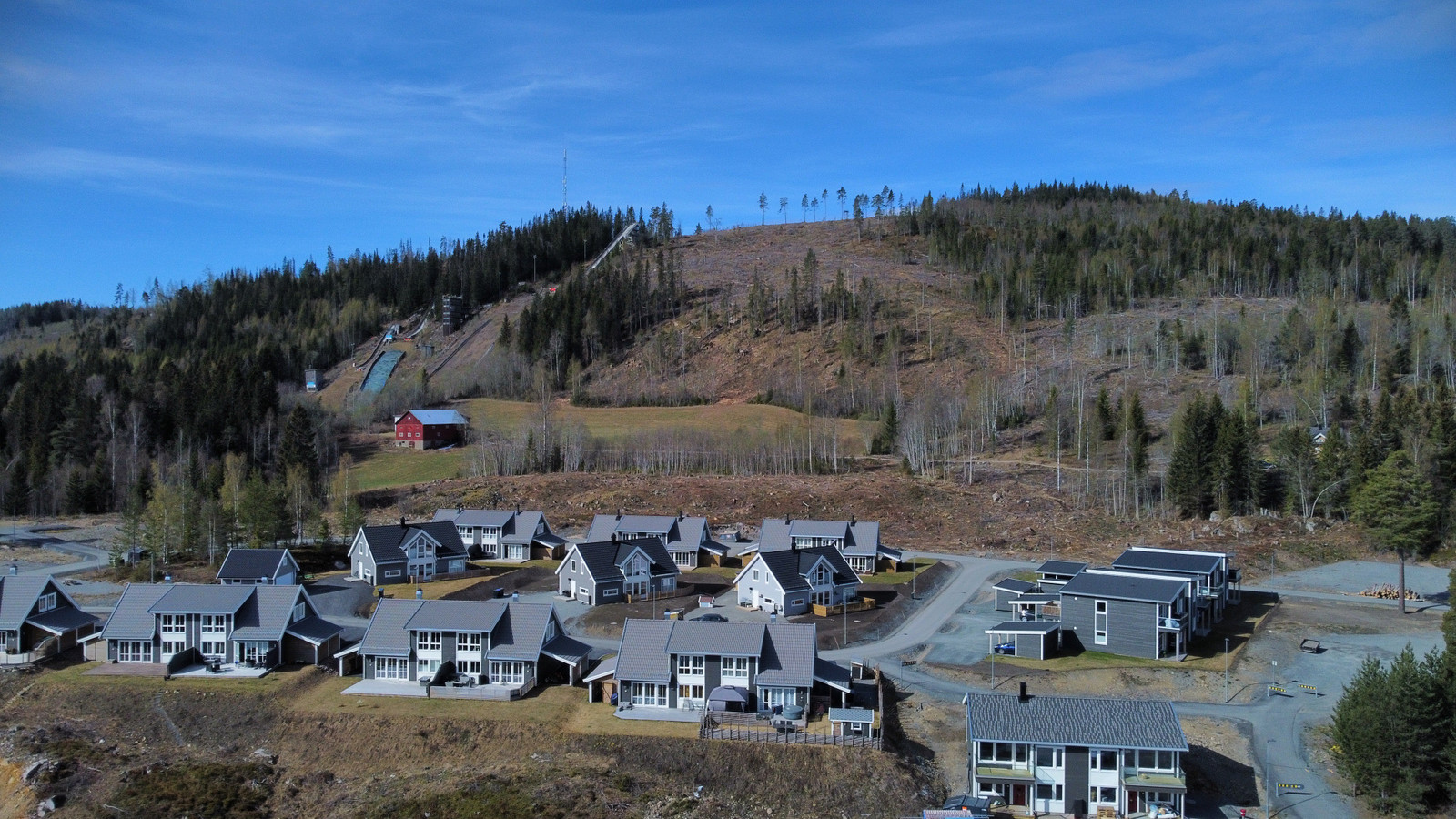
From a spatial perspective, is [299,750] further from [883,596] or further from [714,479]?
[714,479]

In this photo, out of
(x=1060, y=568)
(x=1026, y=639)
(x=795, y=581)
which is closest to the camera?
(x=1026, y=639)

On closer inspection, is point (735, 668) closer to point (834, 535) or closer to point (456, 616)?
point (456, 616)

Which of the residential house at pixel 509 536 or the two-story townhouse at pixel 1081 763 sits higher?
the residential house at pixel 509 536

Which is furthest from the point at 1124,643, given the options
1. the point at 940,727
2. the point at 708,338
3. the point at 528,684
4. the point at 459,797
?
the point at 708,338

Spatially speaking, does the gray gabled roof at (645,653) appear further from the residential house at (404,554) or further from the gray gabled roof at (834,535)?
the residential house at (404,554)

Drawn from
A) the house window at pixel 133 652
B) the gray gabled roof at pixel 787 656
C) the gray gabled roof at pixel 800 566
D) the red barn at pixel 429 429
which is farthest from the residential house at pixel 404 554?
the red barn at pixel 429 429

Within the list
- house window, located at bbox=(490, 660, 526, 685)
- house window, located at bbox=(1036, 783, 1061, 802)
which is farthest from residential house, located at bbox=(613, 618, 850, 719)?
house window, located at bbox=(1036, 783, 1061, 802)

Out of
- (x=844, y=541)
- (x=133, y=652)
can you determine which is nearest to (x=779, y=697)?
(x=844, y=541)
